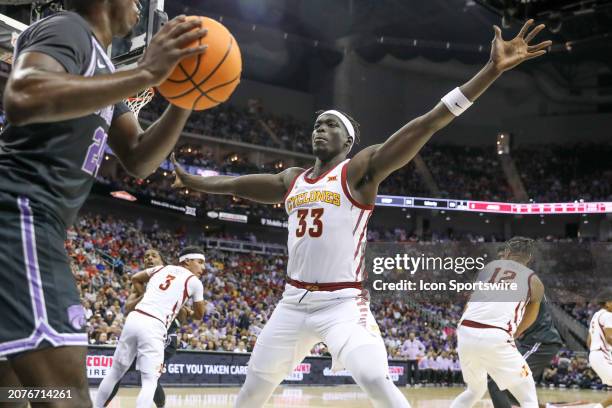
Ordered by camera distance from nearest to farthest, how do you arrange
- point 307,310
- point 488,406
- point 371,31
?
point 307,310 < point 488,406 < point 371,31

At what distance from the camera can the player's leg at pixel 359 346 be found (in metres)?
4.21

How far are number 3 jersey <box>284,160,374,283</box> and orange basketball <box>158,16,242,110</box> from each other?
192cm

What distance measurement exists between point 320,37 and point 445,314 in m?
17.2

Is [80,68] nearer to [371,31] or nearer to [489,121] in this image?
[371,31]

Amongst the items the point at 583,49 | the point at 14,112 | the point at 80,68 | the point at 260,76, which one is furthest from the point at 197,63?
A: the point at 583,49

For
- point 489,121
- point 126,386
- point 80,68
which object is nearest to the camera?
point 80,68

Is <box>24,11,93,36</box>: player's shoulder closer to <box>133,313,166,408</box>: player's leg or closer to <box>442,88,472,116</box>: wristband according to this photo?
<box>442,88,472,116</box>: wristband

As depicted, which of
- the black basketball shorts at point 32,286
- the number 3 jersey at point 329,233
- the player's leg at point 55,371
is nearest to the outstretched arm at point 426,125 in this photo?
the number 3 jersey at point 329,233

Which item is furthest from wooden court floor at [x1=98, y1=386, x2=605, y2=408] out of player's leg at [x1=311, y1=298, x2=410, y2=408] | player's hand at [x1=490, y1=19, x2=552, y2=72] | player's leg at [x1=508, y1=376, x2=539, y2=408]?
player's hand at [x1=490, y1=19, x2=552, y2=72]

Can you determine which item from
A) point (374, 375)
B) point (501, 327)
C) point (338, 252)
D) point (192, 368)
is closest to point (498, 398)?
Answer: point (501, 327)

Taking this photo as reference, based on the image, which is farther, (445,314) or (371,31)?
(371,31)

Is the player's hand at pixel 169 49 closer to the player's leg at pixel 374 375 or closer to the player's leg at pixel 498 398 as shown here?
the player's leg at pixel 374 375

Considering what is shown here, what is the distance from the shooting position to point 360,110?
38906 millimetres

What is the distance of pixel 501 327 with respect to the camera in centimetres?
691
